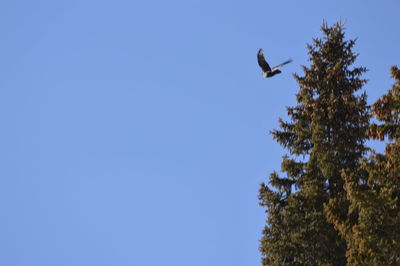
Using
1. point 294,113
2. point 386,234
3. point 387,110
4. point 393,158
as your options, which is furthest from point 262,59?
point 386,234

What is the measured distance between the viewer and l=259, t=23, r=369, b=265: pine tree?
58.9 feet

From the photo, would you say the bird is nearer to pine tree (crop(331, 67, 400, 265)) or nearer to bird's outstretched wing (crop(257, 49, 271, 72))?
bird's outstretched wing (crop(257, 49, 271, 72))

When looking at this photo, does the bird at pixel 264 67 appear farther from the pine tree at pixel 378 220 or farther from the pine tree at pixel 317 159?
the pine tree at pixel 378 220

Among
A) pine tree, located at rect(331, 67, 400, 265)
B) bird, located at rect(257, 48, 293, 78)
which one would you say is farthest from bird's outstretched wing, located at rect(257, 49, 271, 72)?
pine tree, located at rect(331, 67, 400, 265)

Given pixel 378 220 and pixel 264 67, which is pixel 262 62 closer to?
pixel 264 67

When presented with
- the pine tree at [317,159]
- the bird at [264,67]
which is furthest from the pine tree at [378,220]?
the bird at [264,67]

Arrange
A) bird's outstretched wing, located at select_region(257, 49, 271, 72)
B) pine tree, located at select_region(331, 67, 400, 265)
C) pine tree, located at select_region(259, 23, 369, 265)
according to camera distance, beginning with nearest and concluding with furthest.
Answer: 1. pine tree, located at select_region(331, 67, 400, 265)
2. pine tree, located at select_region(259, 23, 369, 265)
3. bird's outstretched wing, located at select_region(257, 49, 271, 72)

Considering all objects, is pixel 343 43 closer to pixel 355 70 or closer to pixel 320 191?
pixel 355 70

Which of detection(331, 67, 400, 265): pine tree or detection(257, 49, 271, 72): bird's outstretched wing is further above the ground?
detection(257, 49, 271, 72): bird's outstretched wing

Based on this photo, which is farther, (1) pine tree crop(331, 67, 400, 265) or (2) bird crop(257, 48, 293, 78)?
(2) bird crop(257, 48, 293, 78)

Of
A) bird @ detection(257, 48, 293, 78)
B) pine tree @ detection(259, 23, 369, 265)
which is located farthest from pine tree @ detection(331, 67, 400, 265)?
bird @ detection(257, 48, 293, 78)

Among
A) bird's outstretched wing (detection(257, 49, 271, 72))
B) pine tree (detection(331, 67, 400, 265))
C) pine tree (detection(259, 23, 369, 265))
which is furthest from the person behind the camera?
bird's outstretched wing (detection(257, 49, 271, 72))

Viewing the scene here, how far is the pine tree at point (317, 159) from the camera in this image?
17.9m

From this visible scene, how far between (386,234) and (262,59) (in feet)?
31.2
